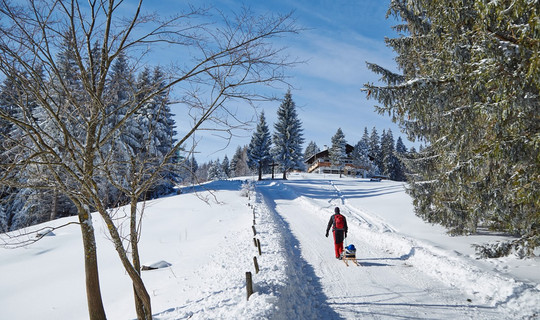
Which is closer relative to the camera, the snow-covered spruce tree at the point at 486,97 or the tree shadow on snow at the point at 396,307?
the snow-covered spruce tree at the point at 486,97

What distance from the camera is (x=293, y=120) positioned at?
49.6 meters

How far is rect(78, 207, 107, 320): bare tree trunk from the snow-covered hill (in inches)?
12.4

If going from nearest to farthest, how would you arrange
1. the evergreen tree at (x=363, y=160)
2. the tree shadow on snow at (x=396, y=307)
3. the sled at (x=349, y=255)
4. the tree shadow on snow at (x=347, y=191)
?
the tree shadow on snow at (x=396, y=307) < the sled at (x=349, y=255) < the tree shadow on snow at (x=347, y=191) < the evergreen tree at (x=363, y=160)

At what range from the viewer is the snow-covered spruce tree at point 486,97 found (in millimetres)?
5258

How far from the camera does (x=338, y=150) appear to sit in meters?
62.5

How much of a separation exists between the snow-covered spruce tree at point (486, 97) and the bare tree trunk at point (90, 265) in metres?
6.90

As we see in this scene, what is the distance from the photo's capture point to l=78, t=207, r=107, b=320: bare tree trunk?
17.5 ft

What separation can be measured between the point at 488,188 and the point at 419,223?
31.1ft

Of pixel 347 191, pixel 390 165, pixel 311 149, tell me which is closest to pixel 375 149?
pixel 390 165

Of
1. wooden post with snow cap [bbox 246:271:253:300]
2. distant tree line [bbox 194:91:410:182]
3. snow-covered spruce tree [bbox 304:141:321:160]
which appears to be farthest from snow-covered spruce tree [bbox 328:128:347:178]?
wooden post with snow cap [bbox 246:271:253:300]

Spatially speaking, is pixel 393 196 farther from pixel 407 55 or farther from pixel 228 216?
pixel 407 55

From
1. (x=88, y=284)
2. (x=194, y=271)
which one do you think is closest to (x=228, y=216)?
(x=194, y=271)

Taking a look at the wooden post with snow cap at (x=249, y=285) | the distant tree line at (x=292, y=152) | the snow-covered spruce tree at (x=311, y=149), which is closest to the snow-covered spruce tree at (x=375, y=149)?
the distant tree line at (x=292, y=152)

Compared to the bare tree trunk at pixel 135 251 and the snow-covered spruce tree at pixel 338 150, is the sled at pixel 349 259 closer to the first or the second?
the bare tree trunk at pixel 135 251
